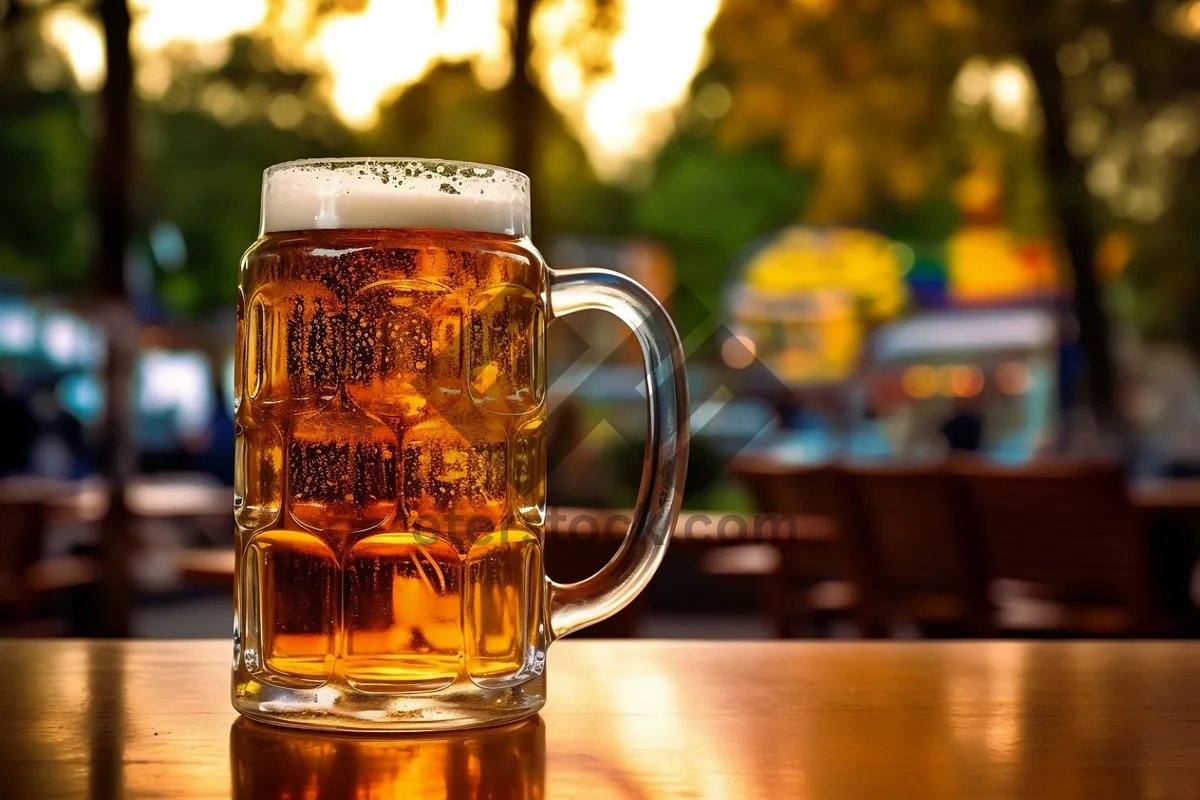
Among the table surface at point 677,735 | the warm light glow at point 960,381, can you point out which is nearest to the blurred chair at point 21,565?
the table surface at point 677,735

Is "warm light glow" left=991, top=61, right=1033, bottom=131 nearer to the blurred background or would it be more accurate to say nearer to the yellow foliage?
the blurred background

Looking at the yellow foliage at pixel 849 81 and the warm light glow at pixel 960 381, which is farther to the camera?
the warm light glow at pixel 960 381

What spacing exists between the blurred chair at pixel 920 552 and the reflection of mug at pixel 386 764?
11.6 feet

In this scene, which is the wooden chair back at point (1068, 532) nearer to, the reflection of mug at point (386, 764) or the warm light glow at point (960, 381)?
the reflection of mug at point (386, 764)

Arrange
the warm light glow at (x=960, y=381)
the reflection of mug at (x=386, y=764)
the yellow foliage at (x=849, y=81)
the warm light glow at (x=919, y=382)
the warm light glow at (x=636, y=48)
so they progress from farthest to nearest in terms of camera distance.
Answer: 1. the warm light glow at (x=919, y=382)
2. the warm light glow at (x=960, y=381)
3. the yellow foliage at (x=849, y=81)
4. the warm light glow at (x=636, y=48)
5. the reflection of mug at (x=386, y=764)

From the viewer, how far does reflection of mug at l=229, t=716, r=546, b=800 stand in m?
0.61

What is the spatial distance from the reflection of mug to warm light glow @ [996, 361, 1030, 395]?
17.4m

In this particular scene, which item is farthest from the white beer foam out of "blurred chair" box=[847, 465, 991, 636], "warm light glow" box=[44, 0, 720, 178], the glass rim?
"warm light glow" box=[44, 0, 720, 178]

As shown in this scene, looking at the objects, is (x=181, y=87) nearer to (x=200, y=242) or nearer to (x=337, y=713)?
(x=200, y=242)

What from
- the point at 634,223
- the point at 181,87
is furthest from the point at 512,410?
the point at 634,223

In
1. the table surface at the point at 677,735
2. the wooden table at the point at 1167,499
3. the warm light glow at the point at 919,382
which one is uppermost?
the warm light glow at the point at 919,382

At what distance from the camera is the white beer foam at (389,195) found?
835 mm

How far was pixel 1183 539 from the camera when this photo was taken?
18.2 feet

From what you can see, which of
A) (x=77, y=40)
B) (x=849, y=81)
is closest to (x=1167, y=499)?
(x=849, y=81)
